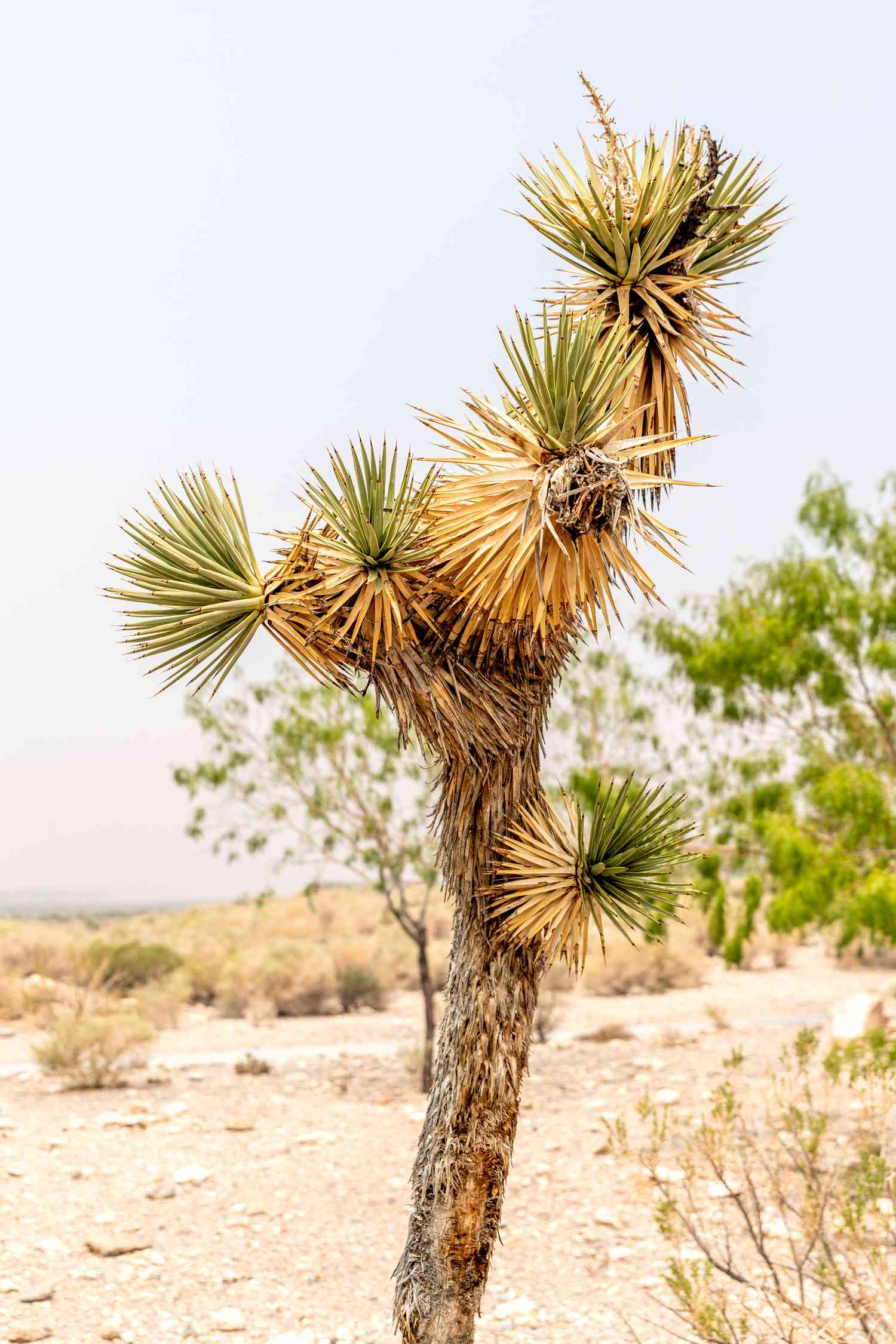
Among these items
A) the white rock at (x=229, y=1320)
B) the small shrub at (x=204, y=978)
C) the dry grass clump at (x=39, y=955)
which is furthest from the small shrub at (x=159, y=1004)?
the white rock at (x=229, y=1320)

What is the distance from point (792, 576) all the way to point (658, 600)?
6.97 metres

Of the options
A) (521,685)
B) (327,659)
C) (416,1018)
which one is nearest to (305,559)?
(327,659)

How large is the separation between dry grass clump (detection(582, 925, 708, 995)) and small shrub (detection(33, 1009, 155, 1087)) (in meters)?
11.3

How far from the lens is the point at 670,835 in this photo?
190 inches

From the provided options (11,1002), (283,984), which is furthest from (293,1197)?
(11,1002)

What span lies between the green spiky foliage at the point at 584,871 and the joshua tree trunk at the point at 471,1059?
5.0 inches

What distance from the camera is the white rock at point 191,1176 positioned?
10531mm

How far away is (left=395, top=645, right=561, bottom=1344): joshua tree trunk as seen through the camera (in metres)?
4.78

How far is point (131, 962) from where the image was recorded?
22938 millimetres

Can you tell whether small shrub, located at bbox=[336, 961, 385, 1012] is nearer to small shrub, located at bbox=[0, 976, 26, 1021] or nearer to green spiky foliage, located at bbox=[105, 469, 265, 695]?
small shrub, located at bbox=[0, 976, 26, 1021]

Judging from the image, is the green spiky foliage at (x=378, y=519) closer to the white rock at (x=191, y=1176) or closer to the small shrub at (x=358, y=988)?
the white rock at (x=191, y=1176)

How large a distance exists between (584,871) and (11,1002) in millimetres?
19159

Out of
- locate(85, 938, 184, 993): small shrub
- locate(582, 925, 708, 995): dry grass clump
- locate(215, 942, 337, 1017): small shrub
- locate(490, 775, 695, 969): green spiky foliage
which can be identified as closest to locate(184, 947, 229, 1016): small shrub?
locate(85, 938, 184, 993): small shrub

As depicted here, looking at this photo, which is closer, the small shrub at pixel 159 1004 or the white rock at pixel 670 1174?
the white rock at pixel 670 1174
